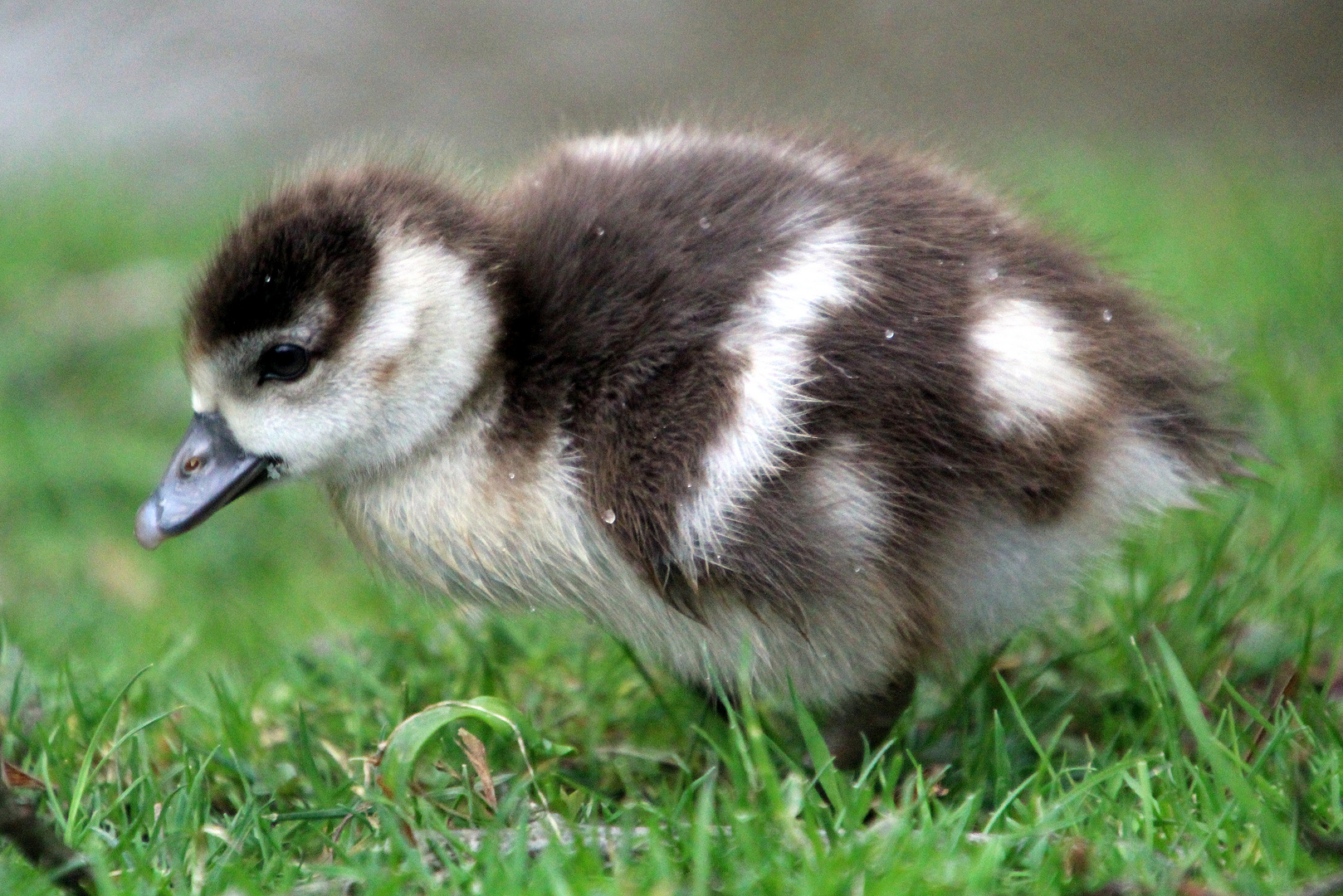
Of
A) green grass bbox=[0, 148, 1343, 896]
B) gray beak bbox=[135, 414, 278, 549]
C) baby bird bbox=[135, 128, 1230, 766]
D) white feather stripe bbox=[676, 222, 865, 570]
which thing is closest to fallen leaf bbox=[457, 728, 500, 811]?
green grass bbox=[0, 148, 1343, 896]

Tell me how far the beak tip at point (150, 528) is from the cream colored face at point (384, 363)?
207 millimetres

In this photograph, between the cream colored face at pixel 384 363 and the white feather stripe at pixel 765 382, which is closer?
the white feather stripe at pixel 765 382

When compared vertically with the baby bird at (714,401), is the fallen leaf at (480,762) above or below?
below

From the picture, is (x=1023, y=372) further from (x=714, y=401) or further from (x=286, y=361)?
(x=286, y=361)

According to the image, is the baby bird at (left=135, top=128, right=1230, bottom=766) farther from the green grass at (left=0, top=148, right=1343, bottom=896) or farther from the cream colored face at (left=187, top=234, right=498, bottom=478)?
the green grass at (left=0, top=148, right=1343, bottom=896)

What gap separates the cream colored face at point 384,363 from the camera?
213 centimetres

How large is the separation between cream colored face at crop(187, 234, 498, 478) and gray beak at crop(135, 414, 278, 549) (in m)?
0.06

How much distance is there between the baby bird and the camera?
78.3 inches

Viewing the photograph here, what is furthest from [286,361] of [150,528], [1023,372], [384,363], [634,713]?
[1023,372]

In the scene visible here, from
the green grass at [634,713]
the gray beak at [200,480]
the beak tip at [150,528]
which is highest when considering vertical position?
the gray beak at [200,480]

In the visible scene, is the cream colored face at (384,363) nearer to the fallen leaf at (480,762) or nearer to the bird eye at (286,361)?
the bird eye at (286,361)

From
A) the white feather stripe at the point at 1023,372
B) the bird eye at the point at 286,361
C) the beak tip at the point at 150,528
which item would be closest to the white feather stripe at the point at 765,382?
the white feather stripe at the point at 1023,372

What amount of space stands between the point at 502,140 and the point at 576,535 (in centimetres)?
824

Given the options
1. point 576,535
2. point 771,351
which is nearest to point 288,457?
point 576,535
